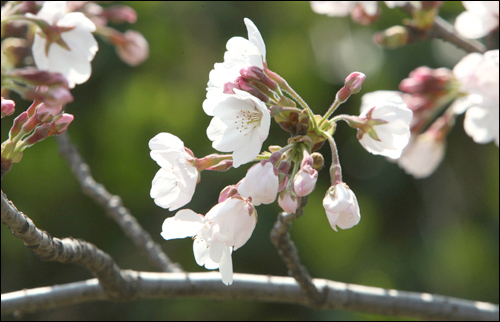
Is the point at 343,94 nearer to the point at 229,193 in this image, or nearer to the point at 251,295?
the point at 229,193

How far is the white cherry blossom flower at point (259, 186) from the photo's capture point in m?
0.60

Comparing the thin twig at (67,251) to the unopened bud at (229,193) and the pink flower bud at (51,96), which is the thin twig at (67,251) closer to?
the pink flower bud at (51,96)

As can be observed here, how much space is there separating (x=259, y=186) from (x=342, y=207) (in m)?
0.10

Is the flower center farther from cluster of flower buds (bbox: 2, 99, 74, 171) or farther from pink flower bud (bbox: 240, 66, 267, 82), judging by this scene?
cluster of flower buds (bbox: 2, 99, 74, 171)

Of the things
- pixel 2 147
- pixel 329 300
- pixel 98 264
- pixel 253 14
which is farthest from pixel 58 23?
pixel 253 14

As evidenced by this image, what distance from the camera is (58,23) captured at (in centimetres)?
85

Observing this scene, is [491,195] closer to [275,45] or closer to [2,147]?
[275,45]

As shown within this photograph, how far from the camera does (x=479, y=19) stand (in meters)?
1.13

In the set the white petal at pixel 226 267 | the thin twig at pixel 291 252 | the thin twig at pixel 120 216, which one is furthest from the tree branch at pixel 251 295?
the white petal at pixel 226 267

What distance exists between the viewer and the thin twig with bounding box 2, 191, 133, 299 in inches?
25.2

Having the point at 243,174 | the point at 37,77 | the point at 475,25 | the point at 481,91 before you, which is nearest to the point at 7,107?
the point at 37,77

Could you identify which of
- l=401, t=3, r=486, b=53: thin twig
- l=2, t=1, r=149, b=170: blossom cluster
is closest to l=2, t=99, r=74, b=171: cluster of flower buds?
l=2, t=1, r=149, b=170: blossom cluster

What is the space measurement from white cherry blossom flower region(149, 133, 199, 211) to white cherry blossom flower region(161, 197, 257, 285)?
23 millimetres

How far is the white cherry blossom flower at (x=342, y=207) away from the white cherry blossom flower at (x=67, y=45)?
47 centimetres
